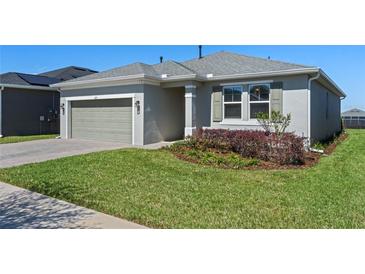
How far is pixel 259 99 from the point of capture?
12.5 meters

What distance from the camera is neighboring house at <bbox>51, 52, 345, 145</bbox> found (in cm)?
1179

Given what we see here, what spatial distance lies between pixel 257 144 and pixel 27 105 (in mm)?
16078

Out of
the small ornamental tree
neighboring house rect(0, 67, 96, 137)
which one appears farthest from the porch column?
neighboring house rect(0, 67, 96, 137)

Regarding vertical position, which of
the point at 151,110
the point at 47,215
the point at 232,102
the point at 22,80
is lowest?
the point at 47,215

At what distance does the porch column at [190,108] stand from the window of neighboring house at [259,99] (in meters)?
2.61

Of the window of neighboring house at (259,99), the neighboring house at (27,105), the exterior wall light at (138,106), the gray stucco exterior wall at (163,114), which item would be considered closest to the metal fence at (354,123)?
the window of neighboring house at (259,99)

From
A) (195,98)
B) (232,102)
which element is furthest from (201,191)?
(195,98)

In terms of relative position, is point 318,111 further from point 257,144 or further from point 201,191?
point 201,191

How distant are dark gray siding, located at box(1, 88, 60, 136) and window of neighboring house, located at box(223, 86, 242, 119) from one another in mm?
13338

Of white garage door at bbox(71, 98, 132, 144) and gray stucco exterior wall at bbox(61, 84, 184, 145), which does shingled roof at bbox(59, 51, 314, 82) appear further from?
white garage door at bbox(71, 98, 132, 144)

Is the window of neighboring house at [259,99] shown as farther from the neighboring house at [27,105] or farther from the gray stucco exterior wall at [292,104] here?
the neighboring house at [27,105]

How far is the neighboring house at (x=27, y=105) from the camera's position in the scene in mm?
17875
